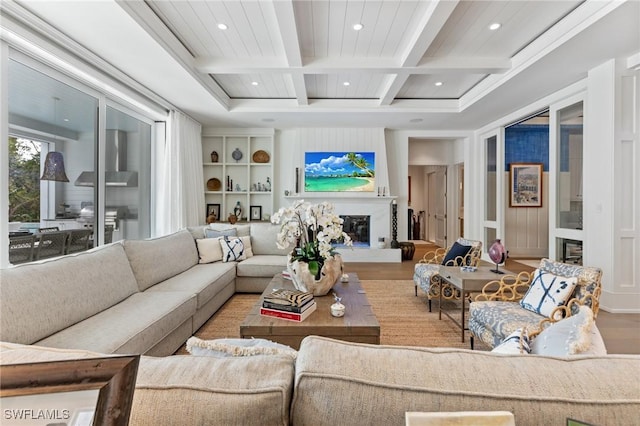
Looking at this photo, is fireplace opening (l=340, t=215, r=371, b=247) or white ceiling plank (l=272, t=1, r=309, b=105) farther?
fireplace opening (l=340, t=215, r=371, b=247)

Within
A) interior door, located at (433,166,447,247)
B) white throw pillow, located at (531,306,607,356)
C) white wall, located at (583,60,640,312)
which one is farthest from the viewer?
interior door, located at (433,166,447,247)

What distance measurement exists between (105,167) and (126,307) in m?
2.28

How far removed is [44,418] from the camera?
0.49 m

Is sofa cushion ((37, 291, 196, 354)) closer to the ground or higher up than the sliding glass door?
closer to the ground

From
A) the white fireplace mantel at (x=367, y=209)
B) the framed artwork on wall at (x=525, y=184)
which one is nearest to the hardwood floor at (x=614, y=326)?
the white fireplace mantel at (x=367, y=209)

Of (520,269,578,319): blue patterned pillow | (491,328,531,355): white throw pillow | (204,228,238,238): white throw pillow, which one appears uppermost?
(204,228,238,238): white throw pillow

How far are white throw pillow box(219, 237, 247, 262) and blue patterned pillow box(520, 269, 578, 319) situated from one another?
304 cm

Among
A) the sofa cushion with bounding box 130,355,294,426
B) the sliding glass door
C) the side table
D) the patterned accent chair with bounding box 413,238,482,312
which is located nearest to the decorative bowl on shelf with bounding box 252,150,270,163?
the side table

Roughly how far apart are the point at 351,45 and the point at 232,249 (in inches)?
110

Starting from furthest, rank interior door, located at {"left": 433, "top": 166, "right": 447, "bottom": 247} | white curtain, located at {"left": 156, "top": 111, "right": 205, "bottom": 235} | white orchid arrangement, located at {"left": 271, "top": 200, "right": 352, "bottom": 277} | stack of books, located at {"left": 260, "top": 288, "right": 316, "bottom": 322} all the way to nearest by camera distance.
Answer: interior door, located at {"left": 433, "top": 166, "right": 447, "bottom": 247} < white curtain, located at {"left": 156, "top": 111, "right": 205, "bottom": 235} < white orchid arrangement, located at {"left": 271, "top": 200, "right": 352, "bottom": 277} < stack of books, located at {"left": 260, "top": 288, "right": 316, "bottom": 322}

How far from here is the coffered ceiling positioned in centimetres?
257

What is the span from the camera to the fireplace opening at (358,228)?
6.38m

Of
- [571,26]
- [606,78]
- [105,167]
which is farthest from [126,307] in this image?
[606,78]

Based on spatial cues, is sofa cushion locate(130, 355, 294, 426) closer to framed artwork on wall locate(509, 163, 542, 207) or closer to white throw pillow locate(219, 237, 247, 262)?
white throw pillow locate(219, 237, 247, 262)
